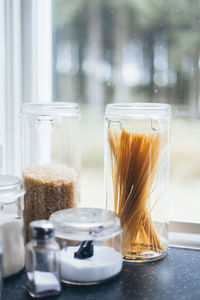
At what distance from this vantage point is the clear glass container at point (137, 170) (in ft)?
→ 3.11

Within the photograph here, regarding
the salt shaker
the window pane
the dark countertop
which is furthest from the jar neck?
the window pane

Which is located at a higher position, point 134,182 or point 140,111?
point 140,111

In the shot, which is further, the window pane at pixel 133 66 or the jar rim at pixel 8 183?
the window pane at pixel 133 66

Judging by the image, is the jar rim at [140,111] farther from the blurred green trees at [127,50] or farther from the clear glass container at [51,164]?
the blurred green trees at [127,50]

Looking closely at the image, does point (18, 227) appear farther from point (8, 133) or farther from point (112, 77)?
point (112, 77)

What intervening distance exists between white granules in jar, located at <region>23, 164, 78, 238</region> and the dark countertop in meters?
0.14

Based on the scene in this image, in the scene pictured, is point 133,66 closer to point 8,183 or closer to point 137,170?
point 137,170

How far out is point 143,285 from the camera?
2.85 ft

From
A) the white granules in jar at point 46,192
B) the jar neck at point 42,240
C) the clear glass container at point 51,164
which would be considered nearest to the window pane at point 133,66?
the clear glass container at point 51,164

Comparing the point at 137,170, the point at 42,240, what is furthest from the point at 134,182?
the point at 42,240

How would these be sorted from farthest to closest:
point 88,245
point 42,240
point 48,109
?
point 48,109
point 88,245
point 42,240

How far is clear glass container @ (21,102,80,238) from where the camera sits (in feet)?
3.16

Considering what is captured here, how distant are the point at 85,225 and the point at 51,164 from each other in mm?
241

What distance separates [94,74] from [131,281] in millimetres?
620
